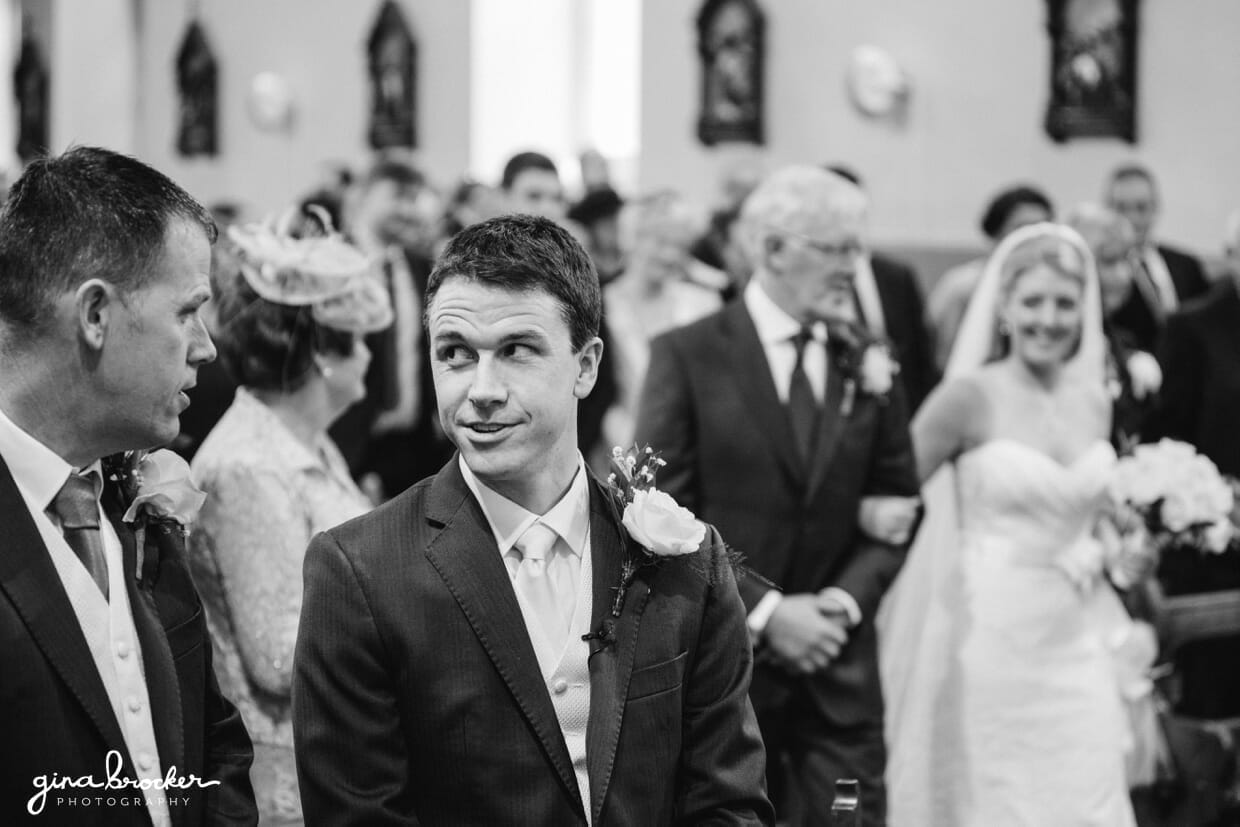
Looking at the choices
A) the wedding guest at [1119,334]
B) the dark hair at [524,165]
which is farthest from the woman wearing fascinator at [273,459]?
the dark hair at [524,165]

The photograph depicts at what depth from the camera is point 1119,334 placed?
6.70 meters

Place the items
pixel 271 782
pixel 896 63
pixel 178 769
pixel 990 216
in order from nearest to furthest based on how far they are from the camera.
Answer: pixel 178 769
pixel 271 782
pixel 990 216
pixel 896 63

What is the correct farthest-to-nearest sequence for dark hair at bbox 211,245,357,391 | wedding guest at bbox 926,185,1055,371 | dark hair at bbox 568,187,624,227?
dark hair at bbox 568,187,624,227 → wedding guest at bbox 926,185,1055,371 → dark hair at bbox 211,245,357,391

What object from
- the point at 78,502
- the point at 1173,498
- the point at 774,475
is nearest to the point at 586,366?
the point at 78,502

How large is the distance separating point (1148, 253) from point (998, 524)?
4129 mm

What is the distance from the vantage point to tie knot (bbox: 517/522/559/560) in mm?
2506

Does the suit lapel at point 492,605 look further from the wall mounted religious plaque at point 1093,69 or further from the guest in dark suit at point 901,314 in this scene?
the wall mounted religious plaque at point 1093,69

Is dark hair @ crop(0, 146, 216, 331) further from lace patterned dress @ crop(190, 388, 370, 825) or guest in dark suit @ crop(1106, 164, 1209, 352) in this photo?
guest in dark suit @ crop(1106, 164, 1209, 352)

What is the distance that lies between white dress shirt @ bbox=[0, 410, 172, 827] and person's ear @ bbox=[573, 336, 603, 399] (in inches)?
30.7

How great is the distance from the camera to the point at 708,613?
2.57 metres

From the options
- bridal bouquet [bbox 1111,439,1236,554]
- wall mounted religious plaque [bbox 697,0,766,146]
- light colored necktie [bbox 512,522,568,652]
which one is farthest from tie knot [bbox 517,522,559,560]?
wall mounted religious plaque [bbox 697,0,766,146]

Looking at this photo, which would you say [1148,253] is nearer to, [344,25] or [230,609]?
[230,609]

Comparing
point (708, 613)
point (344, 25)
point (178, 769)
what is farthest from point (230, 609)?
point (344, 25)

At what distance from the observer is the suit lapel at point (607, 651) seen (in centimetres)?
238
